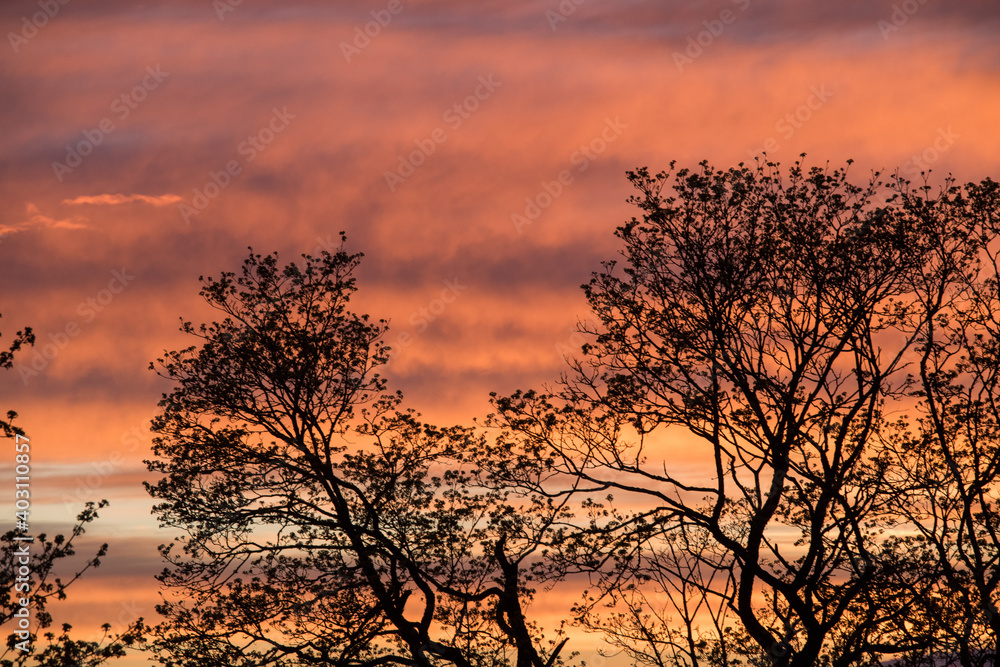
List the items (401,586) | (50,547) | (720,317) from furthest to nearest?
(401,586) → (720,317) → (50,547)

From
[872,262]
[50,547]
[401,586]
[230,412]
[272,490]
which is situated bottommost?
[50,547]

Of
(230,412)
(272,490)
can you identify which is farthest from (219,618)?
(230,412)

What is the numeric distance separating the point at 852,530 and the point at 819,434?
2.01 meters

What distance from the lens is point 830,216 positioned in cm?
1964

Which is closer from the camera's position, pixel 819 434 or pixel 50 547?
pixel 50 547

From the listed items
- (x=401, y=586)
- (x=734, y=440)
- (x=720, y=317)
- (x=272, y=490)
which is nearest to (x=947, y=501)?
(x=734, y=440)

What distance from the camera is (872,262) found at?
19.7 metres

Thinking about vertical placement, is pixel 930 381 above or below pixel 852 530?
above

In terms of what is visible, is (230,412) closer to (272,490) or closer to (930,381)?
(272,490)

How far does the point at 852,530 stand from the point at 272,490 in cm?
1213

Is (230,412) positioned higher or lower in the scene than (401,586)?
higher

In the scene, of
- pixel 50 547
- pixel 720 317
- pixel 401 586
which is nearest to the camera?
pixel 50 547

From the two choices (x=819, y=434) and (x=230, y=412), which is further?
(x=230, y=412)

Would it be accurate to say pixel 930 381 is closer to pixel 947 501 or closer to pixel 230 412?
pixel 947 501
